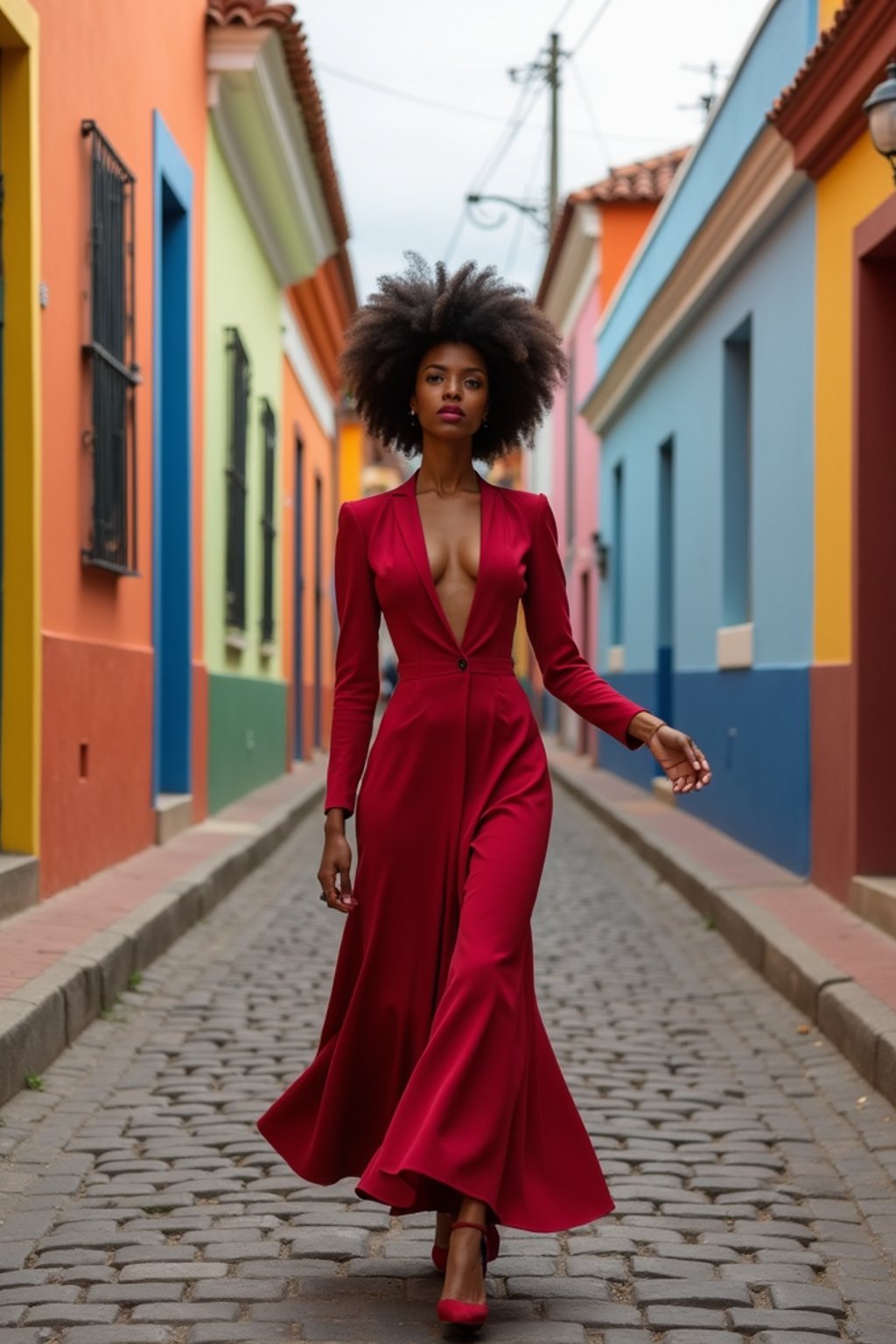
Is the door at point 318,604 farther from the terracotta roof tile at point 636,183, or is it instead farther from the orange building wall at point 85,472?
the orange building wall at point 85,472

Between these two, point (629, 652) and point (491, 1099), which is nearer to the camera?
point (491, 1099)

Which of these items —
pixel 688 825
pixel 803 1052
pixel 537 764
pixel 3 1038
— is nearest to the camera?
pixel 537 764

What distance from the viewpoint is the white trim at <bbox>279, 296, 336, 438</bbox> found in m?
19.9

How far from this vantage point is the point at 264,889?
36.9ft

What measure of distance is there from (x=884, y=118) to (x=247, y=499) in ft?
30.8

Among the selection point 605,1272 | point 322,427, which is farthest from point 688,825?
point 322,427

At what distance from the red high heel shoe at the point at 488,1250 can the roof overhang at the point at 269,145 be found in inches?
417

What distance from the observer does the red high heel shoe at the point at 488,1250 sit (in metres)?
3.83

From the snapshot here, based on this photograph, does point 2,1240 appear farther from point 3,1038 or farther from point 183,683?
point 183,683

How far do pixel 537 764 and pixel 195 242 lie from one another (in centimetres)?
951

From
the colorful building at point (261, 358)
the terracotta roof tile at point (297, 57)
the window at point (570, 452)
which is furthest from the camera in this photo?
the window at point (570, 452)

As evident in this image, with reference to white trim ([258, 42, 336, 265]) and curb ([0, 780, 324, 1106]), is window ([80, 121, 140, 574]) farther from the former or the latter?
white trim ([258, 42, 336, 265])

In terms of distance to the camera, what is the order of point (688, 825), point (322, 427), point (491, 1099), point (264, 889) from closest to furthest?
point (491, 1099) → point (264, 889) → point (688, 825) → point (322, 427)

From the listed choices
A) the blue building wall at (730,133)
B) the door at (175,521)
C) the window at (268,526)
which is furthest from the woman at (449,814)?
the window at (268,526)
